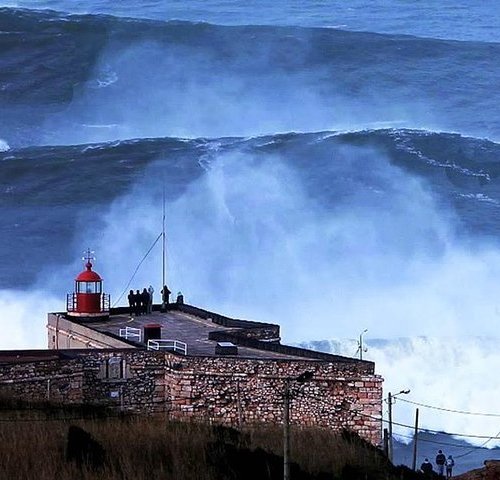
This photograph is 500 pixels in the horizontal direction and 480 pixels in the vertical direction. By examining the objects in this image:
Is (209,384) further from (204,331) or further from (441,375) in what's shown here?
(441,375)

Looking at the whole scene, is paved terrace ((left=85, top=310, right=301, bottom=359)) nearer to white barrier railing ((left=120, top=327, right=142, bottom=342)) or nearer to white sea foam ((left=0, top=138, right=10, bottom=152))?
white barrier railing ((left=120, top=327, right=142, bottom=342))

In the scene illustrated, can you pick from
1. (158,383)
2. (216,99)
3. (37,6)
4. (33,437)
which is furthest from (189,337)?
(37,6)

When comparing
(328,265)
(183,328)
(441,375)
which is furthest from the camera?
(328,265)

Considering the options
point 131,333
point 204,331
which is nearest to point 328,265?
point 204,331

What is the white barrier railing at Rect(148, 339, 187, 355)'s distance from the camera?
2864 centimetres

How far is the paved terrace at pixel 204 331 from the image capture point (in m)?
29.0

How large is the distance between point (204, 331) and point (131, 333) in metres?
1.31

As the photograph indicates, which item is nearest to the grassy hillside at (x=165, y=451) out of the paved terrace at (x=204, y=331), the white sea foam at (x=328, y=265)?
the paved terrace at (x=204, y=331)

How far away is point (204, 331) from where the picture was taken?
31.8 meters

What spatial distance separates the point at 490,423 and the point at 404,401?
6.14 ft

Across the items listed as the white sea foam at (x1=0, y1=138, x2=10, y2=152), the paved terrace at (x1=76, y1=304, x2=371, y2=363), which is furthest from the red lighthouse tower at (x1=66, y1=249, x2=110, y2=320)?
the white sea foam at (x1=0, y1=138, x2=10, y2=152)

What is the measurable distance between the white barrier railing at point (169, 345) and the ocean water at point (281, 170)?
24.0ft

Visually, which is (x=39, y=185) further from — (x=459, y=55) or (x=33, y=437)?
(x=33, y=437)

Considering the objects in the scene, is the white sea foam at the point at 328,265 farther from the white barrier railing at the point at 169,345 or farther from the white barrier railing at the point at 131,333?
the white barrier railing at the point at 169,345
